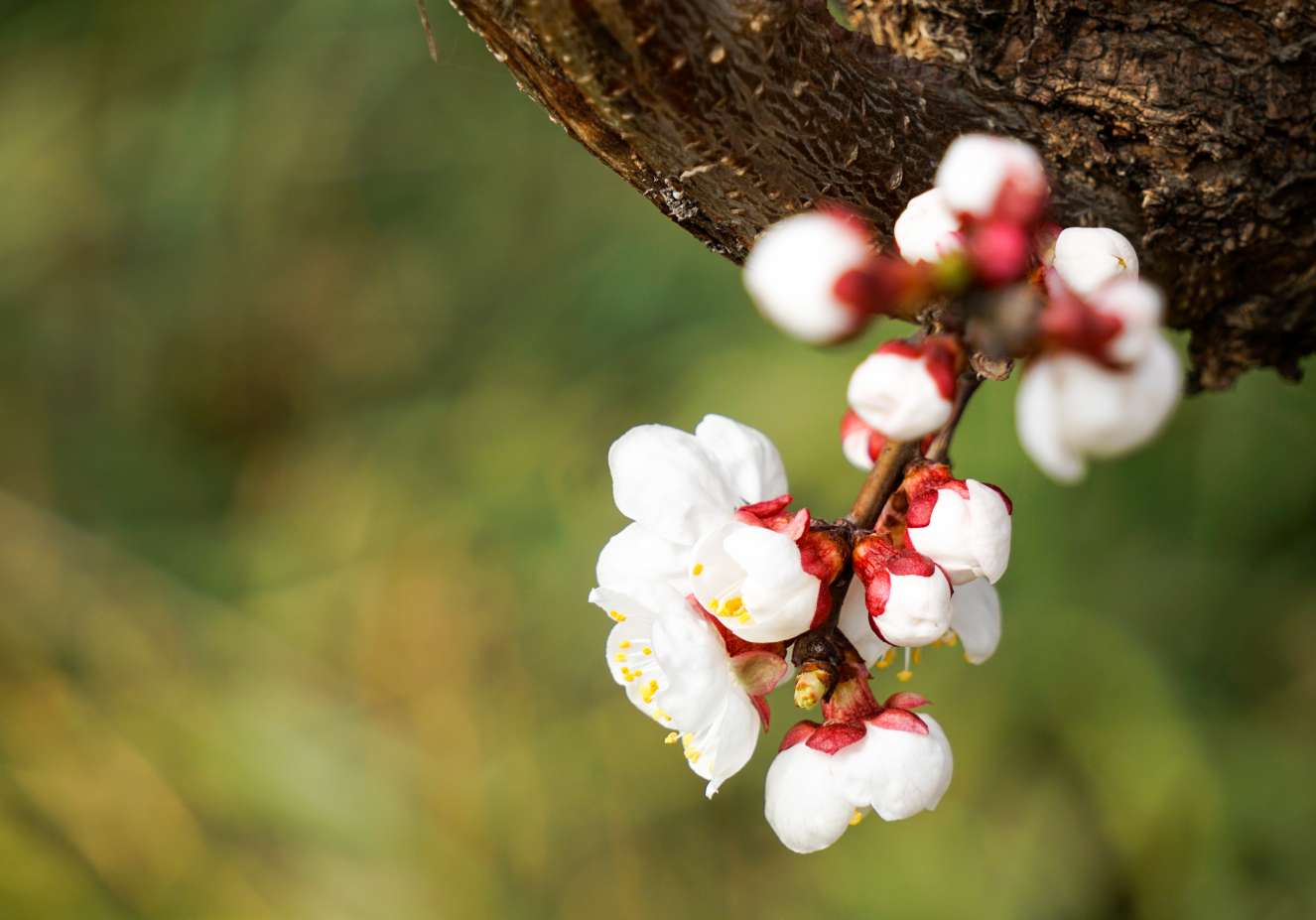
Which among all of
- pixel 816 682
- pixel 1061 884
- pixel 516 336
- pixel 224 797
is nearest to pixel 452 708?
pixel 224 797

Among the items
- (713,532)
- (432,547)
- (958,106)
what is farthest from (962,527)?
(432,547)

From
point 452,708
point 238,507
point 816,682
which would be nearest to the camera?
point 816,682

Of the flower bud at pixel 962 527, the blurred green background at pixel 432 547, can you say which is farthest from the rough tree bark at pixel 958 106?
the blurred green background at pixel 432 547

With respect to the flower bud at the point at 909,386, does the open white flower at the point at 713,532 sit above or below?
below

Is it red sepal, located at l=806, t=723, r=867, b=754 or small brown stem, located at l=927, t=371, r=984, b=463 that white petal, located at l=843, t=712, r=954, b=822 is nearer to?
red sepal, located at l=806, t=723, r=867, b=754

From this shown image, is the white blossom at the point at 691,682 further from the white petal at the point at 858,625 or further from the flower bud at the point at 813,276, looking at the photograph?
the flower bud at the point at 813,276

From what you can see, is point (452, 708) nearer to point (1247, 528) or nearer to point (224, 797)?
point (224, 797)
